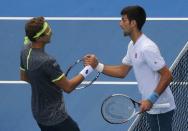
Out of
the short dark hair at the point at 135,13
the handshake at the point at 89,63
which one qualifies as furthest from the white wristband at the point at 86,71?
the short dark hair at the point at 135,13

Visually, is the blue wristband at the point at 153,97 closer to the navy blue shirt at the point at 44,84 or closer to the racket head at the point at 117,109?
the racket head at the point at 117,109

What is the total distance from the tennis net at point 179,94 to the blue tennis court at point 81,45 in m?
1.64

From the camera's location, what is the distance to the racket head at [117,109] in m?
5.40

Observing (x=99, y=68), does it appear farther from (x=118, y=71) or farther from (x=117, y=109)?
(x=117, y=109)

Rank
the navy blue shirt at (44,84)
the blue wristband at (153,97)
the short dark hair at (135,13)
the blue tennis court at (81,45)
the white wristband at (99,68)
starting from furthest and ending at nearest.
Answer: the blue tennis court at (81,45)
the white wristband at (99,68)
the navy blue shirt at (44,84)
the short dark hair at (135,13)
the blue wristband at (153,97)

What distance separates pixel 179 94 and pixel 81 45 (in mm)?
3692

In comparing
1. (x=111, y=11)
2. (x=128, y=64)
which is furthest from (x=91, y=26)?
(x=128, y=64)

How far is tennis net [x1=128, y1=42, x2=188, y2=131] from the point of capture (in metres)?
5.61

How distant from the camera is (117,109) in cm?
543

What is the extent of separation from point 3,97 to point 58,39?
1788mm

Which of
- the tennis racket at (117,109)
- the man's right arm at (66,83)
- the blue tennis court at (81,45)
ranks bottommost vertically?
the blue tennis court at (81,45)

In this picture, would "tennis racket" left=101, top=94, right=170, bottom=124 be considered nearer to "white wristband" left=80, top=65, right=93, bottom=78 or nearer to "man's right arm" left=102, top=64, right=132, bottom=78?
"white wristband" left=80, top=65, right=93, bottom=78

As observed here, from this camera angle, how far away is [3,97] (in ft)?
28.7

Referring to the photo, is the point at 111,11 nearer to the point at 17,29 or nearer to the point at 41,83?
the point at 17,29
